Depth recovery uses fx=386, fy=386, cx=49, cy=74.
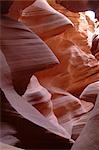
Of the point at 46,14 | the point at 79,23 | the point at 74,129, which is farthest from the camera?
the point at 79,23

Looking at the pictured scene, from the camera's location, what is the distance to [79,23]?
1298 millimetres

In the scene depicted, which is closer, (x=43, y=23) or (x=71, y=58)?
(x=43, y=23)

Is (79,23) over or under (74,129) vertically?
under

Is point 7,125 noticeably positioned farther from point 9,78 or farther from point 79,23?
point 79,23

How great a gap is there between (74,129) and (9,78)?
0.15 m

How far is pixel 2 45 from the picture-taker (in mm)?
561

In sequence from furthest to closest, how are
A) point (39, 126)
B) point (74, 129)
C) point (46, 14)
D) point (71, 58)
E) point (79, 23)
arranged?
1. point (79, 23)
2. point (71, 58)
3. point (46, 14)
4. point (74, 129)
5. point (39, 126)

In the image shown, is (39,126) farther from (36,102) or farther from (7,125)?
(36,102)

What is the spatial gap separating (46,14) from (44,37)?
0.06 metres

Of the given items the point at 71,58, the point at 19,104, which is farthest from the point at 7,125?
the point at 71,58

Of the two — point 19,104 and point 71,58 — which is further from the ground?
point 19,104

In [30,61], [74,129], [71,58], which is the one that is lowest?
[71,58]

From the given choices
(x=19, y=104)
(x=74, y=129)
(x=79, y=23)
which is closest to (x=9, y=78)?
(x=19, y=104)

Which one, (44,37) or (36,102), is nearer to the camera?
(36,102)
